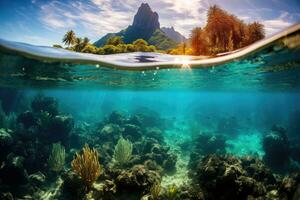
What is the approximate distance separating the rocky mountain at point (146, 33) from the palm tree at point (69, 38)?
6703mm

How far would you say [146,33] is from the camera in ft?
117

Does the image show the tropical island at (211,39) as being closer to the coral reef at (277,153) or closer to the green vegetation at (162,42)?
the green vegetation at (162,42)

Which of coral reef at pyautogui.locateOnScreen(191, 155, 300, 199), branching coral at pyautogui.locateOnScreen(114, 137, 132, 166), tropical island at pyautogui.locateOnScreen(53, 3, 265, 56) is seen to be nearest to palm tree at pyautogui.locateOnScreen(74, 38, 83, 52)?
tropical island at pyautogui.locateOnScreen(53, 3, 265, 56)

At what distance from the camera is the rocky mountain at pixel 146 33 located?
1984 cm

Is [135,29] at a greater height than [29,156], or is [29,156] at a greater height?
[135,29]

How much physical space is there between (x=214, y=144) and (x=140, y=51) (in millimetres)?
14090

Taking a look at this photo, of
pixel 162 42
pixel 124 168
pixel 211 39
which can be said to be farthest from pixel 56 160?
pixel 211 39

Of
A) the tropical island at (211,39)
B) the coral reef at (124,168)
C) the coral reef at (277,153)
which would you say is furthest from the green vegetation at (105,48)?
the coral reef at (277,153)

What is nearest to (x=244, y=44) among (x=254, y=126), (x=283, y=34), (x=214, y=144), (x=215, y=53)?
(x=215, y=53)

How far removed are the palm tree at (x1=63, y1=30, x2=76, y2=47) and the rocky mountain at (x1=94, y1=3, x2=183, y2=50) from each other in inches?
264

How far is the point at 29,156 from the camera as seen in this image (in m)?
14.9

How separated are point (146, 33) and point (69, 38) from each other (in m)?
23.6

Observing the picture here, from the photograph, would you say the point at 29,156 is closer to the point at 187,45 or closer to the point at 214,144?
the point at 187,45

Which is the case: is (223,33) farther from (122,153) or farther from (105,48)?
(122,153)
